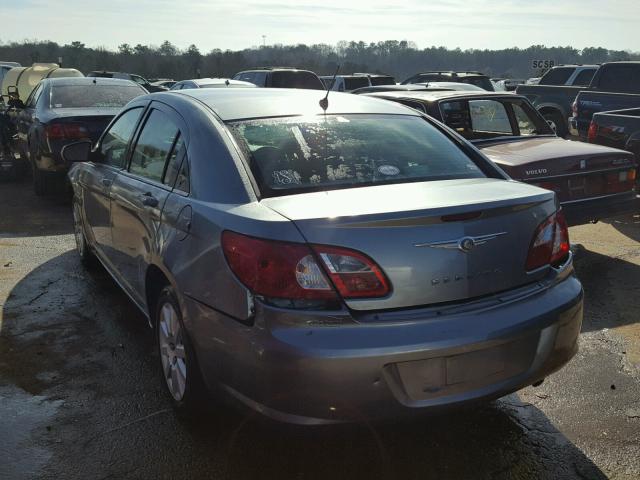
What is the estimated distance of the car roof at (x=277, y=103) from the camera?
10.9ft

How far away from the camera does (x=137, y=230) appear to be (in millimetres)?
3641

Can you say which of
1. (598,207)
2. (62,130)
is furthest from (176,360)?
(62,130)

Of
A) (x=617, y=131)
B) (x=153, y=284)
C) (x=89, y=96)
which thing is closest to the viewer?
(x=153, y=284)

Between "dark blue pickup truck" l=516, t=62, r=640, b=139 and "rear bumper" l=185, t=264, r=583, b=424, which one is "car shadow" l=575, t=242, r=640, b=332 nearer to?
"rear bumper" l=185, t=264, r=583, b=424

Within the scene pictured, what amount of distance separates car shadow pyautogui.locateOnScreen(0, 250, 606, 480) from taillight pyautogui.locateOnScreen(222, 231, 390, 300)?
0.52 m

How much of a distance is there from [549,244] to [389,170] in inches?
32.3

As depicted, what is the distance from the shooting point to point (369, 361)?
2287mm

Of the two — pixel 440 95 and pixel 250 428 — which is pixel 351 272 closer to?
pixel 250 428

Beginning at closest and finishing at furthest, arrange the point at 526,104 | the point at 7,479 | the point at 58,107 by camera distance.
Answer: the point at 7,479, the point at 526,104, the point at 58,107

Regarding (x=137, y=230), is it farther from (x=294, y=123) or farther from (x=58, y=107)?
(x=58, y=107)

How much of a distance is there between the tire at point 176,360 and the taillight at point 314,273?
0.70 metres

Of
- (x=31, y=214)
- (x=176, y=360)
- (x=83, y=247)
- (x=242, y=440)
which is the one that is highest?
(x=176, y=360)

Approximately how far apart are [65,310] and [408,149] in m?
3.06

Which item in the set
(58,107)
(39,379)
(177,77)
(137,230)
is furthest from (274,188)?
(177,77)
